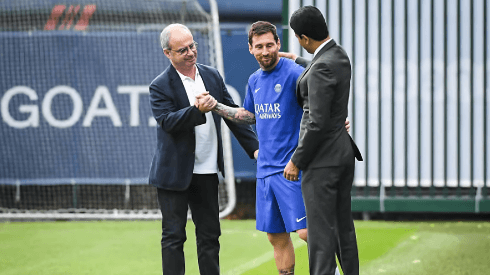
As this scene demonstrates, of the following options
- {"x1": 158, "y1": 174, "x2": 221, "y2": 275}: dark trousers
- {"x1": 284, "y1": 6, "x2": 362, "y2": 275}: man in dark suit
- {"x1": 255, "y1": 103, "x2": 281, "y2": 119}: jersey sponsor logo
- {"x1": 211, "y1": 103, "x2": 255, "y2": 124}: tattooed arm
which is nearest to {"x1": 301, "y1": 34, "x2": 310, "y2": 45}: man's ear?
{"x1": 284, "y1": 6, "x2": 362, "y2": 275}: man in dark suit

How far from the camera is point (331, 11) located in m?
6.89

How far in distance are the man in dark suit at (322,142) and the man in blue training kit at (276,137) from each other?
211 millimetres

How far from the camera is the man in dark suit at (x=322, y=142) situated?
2727 mm

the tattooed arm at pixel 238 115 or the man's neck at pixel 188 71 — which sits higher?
the man's neck at pixel 188 71

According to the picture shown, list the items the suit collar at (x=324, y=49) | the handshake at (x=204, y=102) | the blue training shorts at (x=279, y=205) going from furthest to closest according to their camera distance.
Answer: the handshake at (x=204, y=102) → the blue training shorts at (x=279, y=205) → the suit collar at (x=324, y=49)

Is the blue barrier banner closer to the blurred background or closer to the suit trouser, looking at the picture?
the blurred background

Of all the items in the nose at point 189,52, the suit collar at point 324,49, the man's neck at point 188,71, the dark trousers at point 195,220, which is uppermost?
the nose at point 189,52

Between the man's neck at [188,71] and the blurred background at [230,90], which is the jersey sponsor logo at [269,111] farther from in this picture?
the blurred background at [230,90]

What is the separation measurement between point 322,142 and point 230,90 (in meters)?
4.47

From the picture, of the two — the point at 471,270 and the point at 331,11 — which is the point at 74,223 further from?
the point at 471,270

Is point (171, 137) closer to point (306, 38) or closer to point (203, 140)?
point (203, 140)

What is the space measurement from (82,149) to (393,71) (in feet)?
13.0

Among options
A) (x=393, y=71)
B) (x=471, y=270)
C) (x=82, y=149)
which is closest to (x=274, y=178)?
(x=471, y=270)

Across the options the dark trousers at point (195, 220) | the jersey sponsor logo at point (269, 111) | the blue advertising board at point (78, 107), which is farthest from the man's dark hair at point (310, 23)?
the blue advertising board at point (78, 107)
